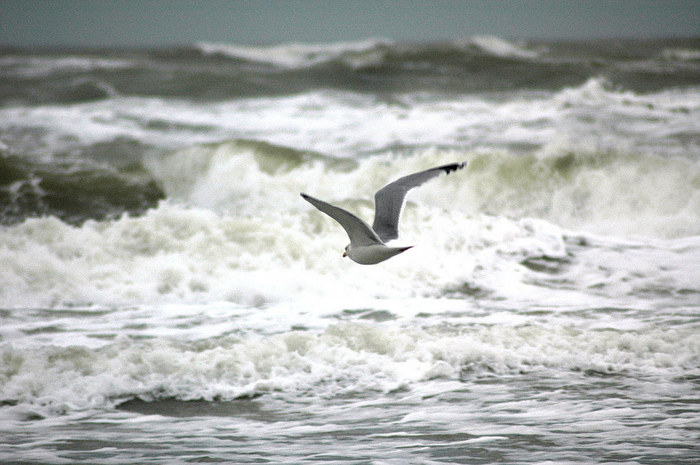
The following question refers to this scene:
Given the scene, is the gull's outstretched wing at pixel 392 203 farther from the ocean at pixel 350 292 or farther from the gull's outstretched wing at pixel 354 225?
the ocean at pixel 350 292

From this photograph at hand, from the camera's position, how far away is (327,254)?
9.34m

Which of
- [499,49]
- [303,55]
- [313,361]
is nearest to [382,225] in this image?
[313,361]

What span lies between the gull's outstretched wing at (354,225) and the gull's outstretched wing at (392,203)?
44 centimetres

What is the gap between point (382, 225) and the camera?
A: 20.3 feet

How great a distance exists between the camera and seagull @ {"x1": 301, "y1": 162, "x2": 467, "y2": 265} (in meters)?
5.36

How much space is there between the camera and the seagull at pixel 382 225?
5355 millimetres

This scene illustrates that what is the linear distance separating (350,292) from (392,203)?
2490 millimetres

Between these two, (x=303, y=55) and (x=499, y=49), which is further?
(x=303, y=55)

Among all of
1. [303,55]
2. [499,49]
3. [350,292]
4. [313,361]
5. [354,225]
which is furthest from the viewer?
[303,55]

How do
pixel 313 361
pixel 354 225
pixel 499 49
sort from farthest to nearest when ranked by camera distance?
pixel 499 49 < pixel 313 361 < pixel 354 225

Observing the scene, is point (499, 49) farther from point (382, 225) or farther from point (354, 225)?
point (354, 225)

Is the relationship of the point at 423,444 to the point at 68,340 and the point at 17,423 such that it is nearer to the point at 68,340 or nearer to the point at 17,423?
the point at 17,423

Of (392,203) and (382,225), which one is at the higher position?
(392,203)

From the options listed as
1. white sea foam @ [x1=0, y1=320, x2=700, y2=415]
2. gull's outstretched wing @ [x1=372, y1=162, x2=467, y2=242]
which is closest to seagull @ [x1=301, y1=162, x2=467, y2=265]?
gull's outstretched wing @ [x1=372, y1=162, x2=467, y2=242]
